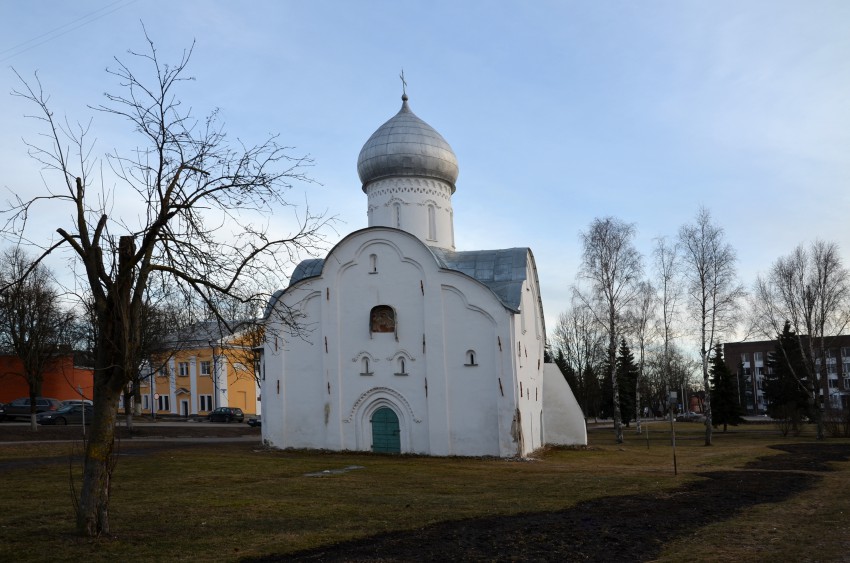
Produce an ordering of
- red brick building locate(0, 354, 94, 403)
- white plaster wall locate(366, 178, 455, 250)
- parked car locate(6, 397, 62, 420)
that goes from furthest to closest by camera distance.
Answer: red brick building locate(0, 354, 94, 403) < parked car locate(6, 397, 62, 420) < white plaster wall locate(366, 178, 455, 250)

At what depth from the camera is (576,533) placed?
10.1 m

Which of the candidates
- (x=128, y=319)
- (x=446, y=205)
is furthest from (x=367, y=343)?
(x=128, y=319)

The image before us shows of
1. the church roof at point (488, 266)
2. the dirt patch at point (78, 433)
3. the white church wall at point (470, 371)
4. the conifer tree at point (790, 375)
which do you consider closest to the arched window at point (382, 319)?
the white church wall at point (470, 371)

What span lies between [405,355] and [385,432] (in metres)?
2.69

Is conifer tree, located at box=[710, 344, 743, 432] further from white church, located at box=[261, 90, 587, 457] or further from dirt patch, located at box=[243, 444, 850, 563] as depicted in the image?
dirt patch, located at box=[243, 444, 850, 563]

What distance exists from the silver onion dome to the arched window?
593 centimetres

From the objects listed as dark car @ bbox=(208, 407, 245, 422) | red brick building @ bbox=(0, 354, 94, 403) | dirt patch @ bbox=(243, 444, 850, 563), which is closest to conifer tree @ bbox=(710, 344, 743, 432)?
dark car @ bbox=(208, 407, 245, 422)

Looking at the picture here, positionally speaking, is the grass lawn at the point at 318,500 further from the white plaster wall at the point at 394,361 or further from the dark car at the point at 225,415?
the dark car at the point at 225,415

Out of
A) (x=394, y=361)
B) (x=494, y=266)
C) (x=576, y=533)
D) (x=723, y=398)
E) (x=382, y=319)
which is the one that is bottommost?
(x=723, y=398)

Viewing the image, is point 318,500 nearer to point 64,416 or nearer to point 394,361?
point 394,361

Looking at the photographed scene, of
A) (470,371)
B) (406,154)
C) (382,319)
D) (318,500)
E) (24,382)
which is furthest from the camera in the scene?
(24,382)

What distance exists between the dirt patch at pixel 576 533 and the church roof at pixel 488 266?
11410 millimetres

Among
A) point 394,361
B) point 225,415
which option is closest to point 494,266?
point 394,361

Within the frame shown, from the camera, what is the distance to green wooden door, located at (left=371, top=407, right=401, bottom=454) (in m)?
24.6
